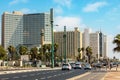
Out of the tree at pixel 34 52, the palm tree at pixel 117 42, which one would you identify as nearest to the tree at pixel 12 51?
the tree at pixel 34 52

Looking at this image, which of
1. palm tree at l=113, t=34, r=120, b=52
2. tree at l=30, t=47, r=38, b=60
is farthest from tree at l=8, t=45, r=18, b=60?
palm tree at l=113, t=34, r=120, b=52

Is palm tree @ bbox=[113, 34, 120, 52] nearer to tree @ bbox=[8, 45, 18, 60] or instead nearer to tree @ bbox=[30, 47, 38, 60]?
tree @ bbox=[30, 47, 38, 60]

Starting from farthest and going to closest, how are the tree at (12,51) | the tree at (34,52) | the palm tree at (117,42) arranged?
the tree at (12,51)
the tree at (34,52)
the palm tree at (117,42)

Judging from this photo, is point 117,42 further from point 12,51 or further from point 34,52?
point 12,51

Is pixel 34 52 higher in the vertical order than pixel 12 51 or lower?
lower

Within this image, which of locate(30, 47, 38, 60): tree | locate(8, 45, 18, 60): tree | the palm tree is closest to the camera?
the palm tree

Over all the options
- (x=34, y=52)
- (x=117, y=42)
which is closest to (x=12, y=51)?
(x=34, y=52)

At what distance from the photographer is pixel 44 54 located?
160 metres

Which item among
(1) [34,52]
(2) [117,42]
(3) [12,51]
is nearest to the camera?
(2) [117,42]

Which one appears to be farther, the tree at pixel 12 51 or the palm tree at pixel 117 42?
the tree at pixel 12 51

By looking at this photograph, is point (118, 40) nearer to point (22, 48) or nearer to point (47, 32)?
point (22, 48)

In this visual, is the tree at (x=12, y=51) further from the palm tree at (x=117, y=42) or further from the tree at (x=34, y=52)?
the palm tree at (x=117, y=42)

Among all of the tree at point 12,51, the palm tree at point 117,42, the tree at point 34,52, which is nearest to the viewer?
the palm tree at point 117,42

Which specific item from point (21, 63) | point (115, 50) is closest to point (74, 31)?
point (21, 63)
